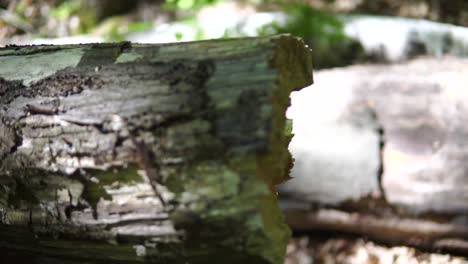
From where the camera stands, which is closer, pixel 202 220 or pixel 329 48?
pixel 202 220

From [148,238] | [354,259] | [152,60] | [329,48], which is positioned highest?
[329,48]

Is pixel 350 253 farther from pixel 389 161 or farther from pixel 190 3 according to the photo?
pixel 190 3

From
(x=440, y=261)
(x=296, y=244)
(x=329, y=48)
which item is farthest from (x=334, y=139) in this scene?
(x=329, y=48)

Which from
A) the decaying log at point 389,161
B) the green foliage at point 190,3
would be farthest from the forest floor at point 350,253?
the green foliage at point 190,3

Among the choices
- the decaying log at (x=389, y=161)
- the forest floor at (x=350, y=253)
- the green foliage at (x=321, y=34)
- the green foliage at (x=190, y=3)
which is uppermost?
the green foliage at (x=190, y=3)

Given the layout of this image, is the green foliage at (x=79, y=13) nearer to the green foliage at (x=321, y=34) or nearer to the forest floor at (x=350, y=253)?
the green foliage at (x=321, y=34)

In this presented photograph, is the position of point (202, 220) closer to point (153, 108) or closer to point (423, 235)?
point (153, 108)
